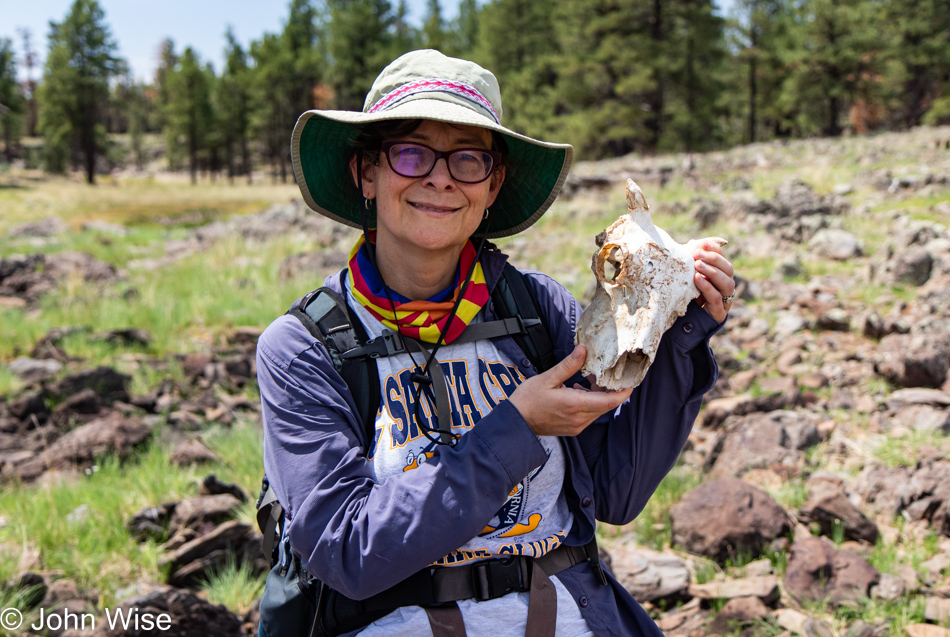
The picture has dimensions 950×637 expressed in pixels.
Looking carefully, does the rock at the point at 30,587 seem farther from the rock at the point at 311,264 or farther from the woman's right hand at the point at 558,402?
the rock at the point at 311,264

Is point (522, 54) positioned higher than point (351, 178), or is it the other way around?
point (522, 54)

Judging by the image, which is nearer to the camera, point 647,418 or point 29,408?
point 647,418

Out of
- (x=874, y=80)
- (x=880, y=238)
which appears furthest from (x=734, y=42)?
(x=880, y=238)

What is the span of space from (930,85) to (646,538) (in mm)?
50654

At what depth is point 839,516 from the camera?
3.05 metres

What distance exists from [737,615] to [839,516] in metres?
0.88

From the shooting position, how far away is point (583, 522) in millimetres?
1821

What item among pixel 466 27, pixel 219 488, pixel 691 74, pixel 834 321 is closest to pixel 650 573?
pixel 219 488

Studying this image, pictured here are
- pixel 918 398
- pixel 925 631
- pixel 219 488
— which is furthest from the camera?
pixel 918 398

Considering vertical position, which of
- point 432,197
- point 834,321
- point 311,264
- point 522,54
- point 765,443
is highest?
point 522,54

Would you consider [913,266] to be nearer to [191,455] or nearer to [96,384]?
[191,455]

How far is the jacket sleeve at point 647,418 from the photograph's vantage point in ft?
5.80

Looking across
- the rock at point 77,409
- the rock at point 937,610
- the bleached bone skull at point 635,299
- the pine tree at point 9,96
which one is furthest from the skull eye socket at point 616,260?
the pine tree at point 9,96

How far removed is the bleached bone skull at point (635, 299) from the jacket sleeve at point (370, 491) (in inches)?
11.6
